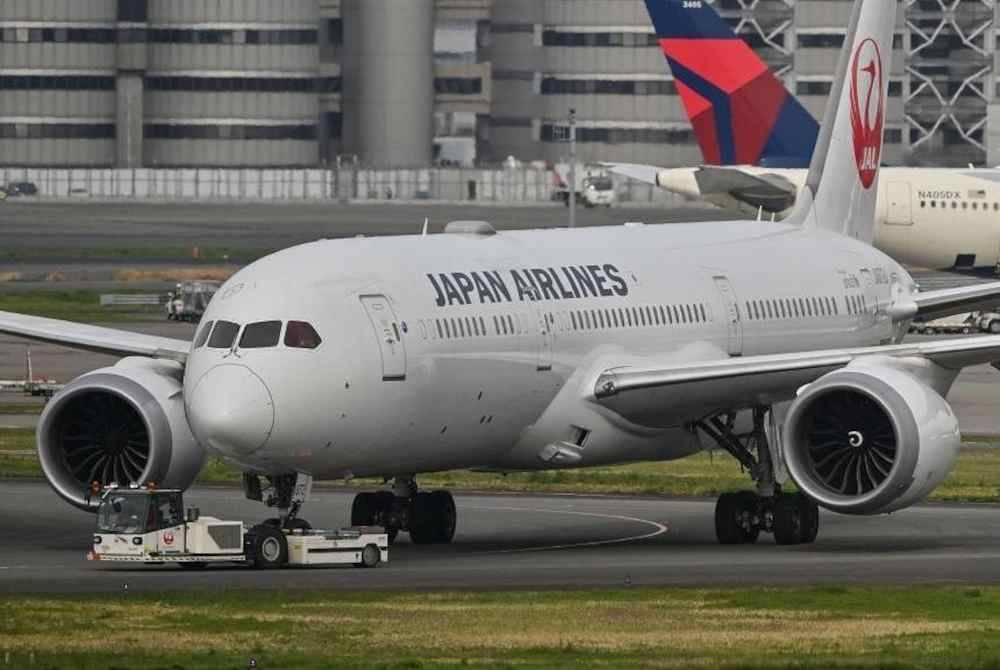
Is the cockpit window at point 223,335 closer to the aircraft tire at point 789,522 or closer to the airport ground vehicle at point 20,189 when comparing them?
the aircraft tire at point 789,522

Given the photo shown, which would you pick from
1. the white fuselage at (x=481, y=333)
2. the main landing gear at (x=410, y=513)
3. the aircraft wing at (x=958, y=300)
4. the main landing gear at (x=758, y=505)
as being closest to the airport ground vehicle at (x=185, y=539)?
the white fuselage at (x=481, y=333)

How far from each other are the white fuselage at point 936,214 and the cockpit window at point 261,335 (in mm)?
67149

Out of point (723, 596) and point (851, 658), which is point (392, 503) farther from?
point (851, 658)

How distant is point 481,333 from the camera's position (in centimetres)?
3794

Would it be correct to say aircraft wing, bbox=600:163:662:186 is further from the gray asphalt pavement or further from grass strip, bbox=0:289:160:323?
the gray asphalt pavement

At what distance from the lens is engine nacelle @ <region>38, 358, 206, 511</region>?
1515 inches

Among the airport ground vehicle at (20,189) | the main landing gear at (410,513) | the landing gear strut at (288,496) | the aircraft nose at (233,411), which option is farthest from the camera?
the airport ground vehicle at (20,189)

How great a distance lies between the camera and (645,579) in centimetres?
3456

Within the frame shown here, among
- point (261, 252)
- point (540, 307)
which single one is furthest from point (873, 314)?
point (261, 252)

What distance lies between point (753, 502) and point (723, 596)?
9.27m

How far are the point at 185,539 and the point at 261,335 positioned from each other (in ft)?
10.0

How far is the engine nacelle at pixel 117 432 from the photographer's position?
1515 inches

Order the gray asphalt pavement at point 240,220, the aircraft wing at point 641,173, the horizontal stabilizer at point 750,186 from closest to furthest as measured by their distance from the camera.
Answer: the horizontal stabilizer at point 750,186 → the aircraft wing at point 641,173 → the gray asphalt pavement at point 240,220

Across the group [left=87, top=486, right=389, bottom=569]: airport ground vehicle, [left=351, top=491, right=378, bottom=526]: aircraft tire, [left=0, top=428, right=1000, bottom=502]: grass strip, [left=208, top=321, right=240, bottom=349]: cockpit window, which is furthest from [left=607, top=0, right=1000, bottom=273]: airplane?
[left=208, top=321, right=240, bottom=349]: cockpit window
